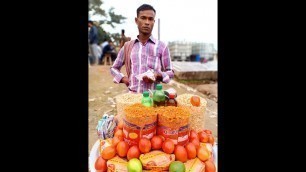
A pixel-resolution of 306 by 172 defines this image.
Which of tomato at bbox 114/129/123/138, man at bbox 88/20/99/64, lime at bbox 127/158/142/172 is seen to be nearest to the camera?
lime at bbox 127/158/142/172

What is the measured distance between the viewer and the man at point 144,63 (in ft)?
6.91

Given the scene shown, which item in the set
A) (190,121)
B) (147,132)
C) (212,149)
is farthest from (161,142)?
(212,149)

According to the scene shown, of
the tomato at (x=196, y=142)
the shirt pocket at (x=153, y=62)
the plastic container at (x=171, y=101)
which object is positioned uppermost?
the shirt pocket at (x=153, y=62)

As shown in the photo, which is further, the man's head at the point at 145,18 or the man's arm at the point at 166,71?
the man's arm at the point at 166,71

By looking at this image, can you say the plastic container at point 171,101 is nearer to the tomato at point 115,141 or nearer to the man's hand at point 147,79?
the man's hand at point 147,79

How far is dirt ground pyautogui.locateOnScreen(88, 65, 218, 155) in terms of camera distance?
192cm

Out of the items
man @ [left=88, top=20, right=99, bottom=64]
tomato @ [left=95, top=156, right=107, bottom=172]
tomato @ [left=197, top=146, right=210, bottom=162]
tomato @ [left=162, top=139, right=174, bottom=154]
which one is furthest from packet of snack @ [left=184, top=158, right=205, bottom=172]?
man @ [left=88, top=20, right=99, bottom=64]

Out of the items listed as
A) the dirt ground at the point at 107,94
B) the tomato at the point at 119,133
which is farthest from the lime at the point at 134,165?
the dirt ground at the point at 107,94

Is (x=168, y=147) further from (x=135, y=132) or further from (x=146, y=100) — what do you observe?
(x=146, y=100)

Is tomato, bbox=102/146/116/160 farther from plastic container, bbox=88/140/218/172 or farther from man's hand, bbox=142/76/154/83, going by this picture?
man's hand, bbox=142/76/154/83

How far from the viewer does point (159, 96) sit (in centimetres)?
199

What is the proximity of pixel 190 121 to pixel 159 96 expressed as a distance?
0.83 ft

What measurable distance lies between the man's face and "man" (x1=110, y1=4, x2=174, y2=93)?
28 mm
